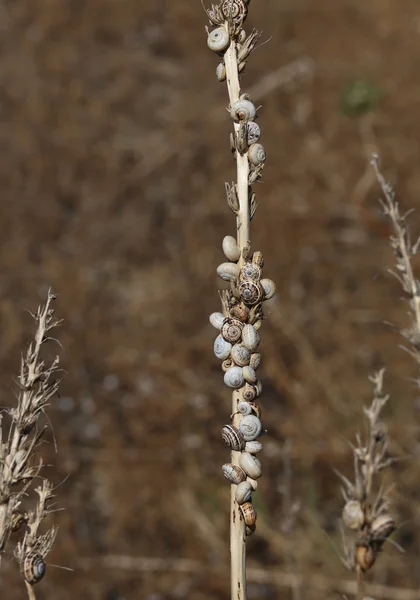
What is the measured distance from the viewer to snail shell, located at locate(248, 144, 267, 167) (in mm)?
925

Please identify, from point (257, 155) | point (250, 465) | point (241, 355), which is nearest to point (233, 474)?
point (250, 465)

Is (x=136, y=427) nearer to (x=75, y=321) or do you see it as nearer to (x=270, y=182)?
(x=75, y=321)

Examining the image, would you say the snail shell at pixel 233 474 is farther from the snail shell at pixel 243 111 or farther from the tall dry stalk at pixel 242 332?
the snail shell at pixel 243 111

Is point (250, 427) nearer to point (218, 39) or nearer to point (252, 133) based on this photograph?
point (252, 133)

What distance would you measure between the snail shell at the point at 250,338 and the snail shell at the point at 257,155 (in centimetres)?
18

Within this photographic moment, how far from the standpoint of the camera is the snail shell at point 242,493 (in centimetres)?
88

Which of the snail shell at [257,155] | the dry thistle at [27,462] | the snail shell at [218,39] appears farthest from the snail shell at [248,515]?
the snail shell at [218,39]

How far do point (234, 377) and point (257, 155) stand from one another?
25 centimetres

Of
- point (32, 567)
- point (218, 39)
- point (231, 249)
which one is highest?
point (218, 39)

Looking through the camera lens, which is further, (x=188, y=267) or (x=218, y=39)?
(x=188, y=267)

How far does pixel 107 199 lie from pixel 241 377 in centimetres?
528

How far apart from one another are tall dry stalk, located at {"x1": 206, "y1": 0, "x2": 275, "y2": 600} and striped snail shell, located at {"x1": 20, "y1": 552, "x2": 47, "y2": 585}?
0.21m

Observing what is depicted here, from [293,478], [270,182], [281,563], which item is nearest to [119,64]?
[270,182]

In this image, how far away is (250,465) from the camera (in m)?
0.89
